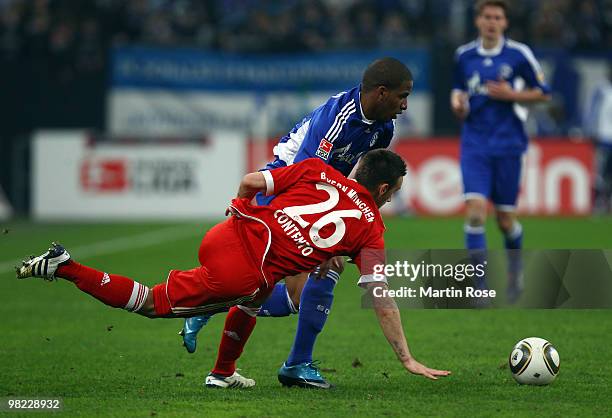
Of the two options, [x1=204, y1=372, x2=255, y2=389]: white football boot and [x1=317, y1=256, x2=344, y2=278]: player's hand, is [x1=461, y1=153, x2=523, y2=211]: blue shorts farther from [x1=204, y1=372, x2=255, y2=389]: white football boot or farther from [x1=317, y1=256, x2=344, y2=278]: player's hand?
[x1=204, y1=372, x2=255, y2=389]: white football boot

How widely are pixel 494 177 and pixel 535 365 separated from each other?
12.7 ft

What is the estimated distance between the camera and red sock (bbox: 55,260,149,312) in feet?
19.6

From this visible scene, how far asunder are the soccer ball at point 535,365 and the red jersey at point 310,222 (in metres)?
1.06

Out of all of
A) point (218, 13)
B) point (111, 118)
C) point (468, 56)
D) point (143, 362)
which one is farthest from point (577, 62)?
point (143, 362)

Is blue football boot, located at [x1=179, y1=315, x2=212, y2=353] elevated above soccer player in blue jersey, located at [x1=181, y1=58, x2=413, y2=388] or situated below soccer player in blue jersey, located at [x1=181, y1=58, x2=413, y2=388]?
below

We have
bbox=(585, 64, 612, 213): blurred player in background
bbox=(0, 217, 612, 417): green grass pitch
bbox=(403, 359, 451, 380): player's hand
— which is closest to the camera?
bbox=(403, 359, 451, 380): player's hand

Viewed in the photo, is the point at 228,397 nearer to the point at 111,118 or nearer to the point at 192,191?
the point at 192,191

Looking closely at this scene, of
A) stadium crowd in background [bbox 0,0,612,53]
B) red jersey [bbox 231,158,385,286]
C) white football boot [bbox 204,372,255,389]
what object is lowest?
white football boot [bbox 204,372,255,389]

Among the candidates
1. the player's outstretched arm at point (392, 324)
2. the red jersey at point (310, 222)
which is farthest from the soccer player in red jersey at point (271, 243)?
the player's outstretched arm at point (392, 324)

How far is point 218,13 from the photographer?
2202cm

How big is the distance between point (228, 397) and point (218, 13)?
16545mm

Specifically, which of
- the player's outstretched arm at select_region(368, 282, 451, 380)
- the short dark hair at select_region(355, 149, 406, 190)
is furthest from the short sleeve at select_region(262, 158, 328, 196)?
the player's outstretched arm at select_region(368, 282, 451, 380)

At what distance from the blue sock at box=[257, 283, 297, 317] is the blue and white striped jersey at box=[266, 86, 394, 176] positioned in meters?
0.74

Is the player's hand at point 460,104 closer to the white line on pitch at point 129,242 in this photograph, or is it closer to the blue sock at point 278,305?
the blue sock at point 278,305
